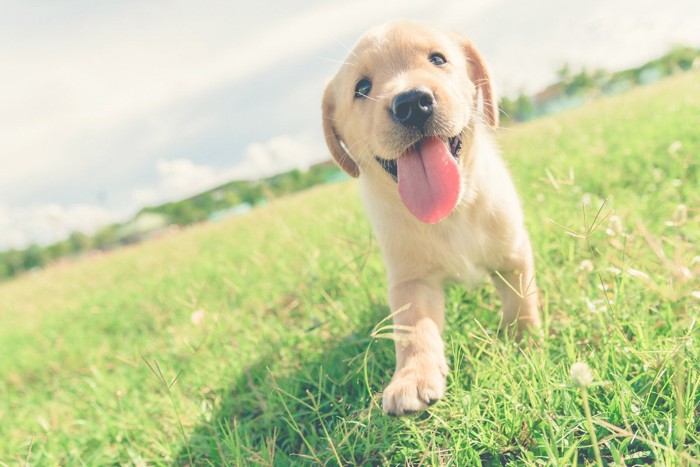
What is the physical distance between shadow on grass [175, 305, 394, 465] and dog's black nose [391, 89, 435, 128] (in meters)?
0.90

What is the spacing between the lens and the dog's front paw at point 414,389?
1321 millimetres

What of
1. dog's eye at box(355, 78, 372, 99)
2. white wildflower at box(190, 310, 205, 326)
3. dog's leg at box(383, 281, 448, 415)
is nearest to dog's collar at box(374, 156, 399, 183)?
dog's eye at box(355, 78, 372, 99)

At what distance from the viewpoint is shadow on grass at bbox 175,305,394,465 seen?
1488 mm

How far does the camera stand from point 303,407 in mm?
1828

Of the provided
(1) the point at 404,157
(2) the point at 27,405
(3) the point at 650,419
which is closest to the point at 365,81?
(1) the point at 404,157

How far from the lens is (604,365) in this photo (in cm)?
139

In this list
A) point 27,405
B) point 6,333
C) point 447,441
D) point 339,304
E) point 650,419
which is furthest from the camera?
point 6,333

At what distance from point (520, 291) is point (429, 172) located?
0.61 meters

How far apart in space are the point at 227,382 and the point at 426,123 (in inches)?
57.1

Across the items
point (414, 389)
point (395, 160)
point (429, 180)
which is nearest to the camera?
point (414, 389)

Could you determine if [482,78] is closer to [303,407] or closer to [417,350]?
[417,350]

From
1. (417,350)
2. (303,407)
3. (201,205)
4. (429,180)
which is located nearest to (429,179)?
(429,180)

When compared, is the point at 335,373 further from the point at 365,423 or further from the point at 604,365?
the point at 604,365

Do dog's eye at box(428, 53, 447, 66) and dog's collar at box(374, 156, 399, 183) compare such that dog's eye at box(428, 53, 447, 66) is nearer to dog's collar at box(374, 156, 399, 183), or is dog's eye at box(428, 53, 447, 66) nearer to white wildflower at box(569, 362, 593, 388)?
dog's collar at box(374, 156, 399, 183)
